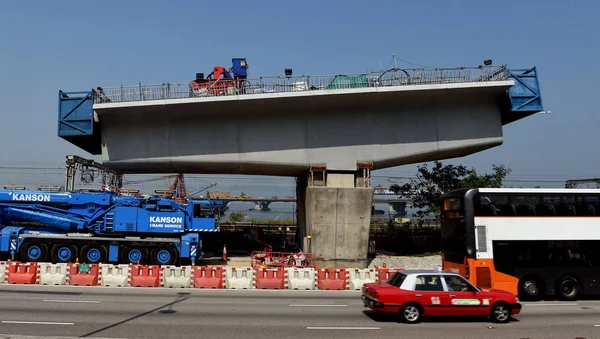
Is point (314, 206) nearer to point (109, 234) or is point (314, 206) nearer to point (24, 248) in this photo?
point (109, 234)

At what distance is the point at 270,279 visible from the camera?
17344 mm

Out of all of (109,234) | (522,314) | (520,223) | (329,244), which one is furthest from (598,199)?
(109,234)

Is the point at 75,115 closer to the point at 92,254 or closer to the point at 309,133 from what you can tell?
the point at 92,254

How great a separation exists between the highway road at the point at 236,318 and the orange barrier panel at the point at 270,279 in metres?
1.58

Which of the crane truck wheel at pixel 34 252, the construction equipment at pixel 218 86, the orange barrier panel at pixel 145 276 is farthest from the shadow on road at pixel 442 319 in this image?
the crane truck wheel at pixel 34 252

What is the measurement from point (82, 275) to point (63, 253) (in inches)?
250

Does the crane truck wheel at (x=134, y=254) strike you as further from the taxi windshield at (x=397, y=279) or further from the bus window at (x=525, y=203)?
the bus window at (x=525, y=203)

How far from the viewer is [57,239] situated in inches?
880

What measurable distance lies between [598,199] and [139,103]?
20.8 meters

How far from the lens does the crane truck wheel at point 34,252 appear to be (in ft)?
73.0

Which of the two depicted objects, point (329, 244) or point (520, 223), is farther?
point (329, 244)

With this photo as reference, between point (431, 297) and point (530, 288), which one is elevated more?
point (431, 297)

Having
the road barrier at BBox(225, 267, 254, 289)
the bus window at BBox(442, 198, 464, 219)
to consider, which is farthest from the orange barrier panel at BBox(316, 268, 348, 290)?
the bus window at BBox(442, 198, 464, 219)

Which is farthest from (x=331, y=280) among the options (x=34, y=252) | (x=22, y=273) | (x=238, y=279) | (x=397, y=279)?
(x=34, y=252)
